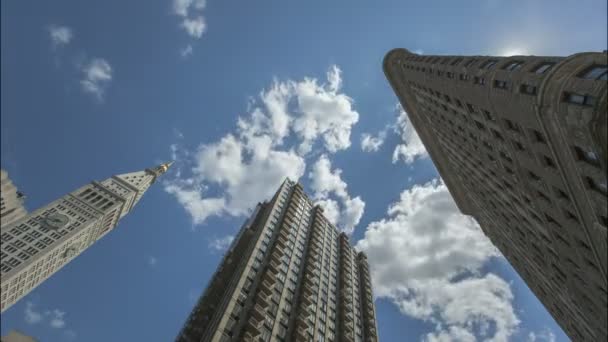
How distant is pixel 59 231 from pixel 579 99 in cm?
11469

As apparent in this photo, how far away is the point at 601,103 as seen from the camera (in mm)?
17109

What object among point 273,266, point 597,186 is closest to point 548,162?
point 597,186

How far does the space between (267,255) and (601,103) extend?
40677 mm

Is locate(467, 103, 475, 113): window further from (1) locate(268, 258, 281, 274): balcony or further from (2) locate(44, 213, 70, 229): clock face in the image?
(2) locate(44, 213, 70, 229): clock face

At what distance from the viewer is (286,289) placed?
46.3 metres

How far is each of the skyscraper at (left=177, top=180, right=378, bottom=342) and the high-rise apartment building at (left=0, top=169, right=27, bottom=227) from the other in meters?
23.7

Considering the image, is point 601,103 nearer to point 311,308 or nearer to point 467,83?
point 467,83

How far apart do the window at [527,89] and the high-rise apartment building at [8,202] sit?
28776 millimetres

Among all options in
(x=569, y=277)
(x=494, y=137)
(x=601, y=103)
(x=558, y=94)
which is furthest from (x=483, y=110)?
(x=569, y=277)

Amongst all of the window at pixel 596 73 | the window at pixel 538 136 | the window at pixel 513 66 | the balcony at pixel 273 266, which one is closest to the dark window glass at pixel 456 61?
the window at pixel 513 66

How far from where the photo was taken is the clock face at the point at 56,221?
94000 millimetres

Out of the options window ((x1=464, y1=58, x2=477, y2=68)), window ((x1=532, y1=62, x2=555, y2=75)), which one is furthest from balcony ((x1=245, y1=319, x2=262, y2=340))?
window ((x1=464, y1=58, x2=477, y2=68))

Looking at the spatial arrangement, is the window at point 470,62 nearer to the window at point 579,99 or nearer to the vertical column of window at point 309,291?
the window at point 579,99

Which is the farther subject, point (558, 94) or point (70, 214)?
point (70, 214)
